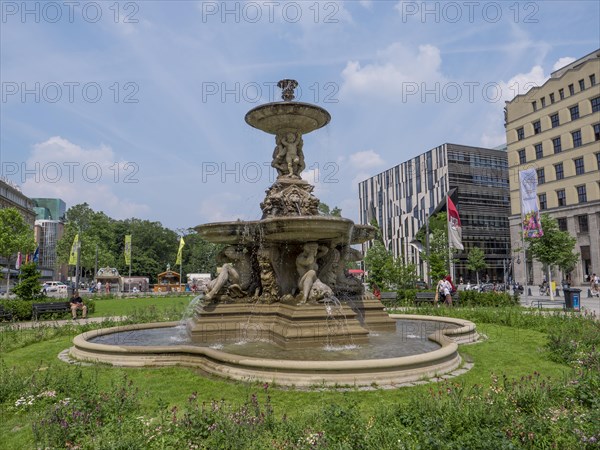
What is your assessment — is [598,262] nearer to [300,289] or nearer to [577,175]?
[577,175]

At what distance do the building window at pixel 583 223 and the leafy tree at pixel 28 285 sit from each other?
51.7 metres

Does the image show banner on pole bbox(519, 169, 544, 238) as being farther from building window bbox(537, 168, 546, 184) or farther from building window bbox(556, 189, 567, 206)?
building window bbox(537, 168, 546, 184)

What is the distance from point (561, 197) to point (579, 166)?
4006 millimetres

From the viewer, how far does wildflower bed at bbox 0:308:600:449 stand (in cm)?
418

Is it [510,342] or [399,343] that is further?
[510,342]

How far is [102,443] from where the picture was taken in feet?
13.5

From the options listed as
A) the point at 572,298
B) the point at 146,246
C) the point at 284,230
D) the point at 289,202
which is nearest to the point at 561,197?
the point at 572,298

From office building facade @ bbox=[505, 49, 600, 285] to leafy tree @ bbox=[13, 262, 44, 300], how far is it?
44968mm

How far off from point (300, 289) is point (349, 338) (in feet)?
6.06

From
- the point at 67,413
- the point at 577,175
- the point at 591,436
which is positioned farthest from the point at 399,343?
the point at 577,175

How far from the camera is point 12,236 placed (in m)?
43.1

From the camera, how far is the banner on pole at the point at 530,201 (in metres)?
24.9

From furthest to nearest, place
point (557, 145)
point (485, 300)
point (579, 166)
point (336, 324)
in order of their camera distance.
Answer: point (557, 145) < point (579, 166) < point (485, 300) < point (336, 324)

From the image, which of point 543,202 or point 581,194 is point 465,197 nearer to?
point 543,202
